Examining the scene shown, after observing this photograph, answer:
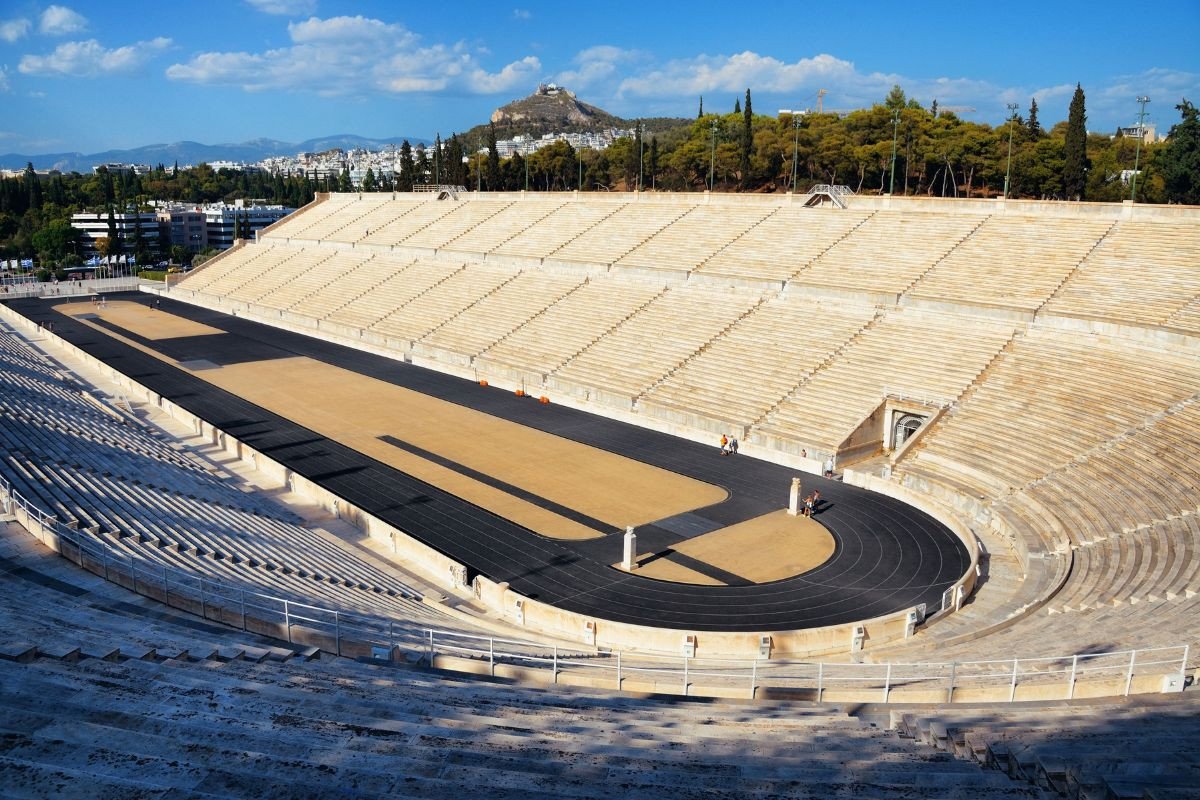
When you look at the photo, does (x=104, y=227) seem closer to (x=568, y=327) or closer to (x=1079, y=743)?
(x=568, y=327)

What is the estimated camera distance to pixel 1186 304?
26344mm

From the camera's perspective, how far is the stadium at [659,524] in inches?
325

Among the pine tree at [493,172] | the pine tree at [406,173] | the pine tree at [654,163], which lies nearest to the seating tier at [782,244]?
the pine tree at [654,163]

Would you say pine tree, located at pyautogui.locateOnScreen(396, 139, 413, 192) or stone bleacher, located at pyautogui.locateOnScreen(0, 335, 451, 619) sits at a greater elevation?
pine tree, located at pyautogui.locateOnScreen(396, 139, 413, 192)

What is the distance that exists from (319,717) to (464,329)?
113 ft

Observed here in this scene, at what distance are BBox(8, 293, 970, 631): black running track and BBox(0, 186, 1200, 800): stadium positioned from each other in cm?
13

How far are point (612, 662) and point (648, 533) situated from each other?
23.0 feet

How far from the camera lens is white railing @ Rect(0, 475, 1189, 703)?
1084cm

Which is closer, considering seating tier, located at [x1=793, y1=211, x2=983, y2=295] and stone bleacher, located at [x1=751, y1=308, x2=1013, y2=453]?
stone bleacher, located at [x1=751, y1=308, x2=1013, y2=453]

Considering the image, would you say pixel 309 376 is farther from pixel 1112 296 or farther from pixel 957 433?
pixel 1112 296

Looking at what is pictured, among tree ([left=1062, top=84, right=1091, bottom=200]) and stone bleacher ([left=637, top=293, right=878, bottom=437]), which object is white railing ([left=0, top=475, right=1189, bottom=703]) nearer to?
stone bleacher ([left=637, top=293, right=878, bottom=437])

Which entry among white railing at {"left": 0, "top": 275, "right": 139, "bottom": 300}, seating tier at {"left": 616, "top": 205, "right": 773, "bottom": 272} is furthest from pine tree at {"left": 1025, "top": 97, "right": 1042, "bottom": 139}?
white railing at {"left": 0, "top": 275, "right": 139, "bottom": 300}

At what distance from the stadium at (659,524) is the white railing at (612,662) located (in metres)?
0.08

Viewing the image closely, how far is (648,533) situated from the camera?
20703 mm
